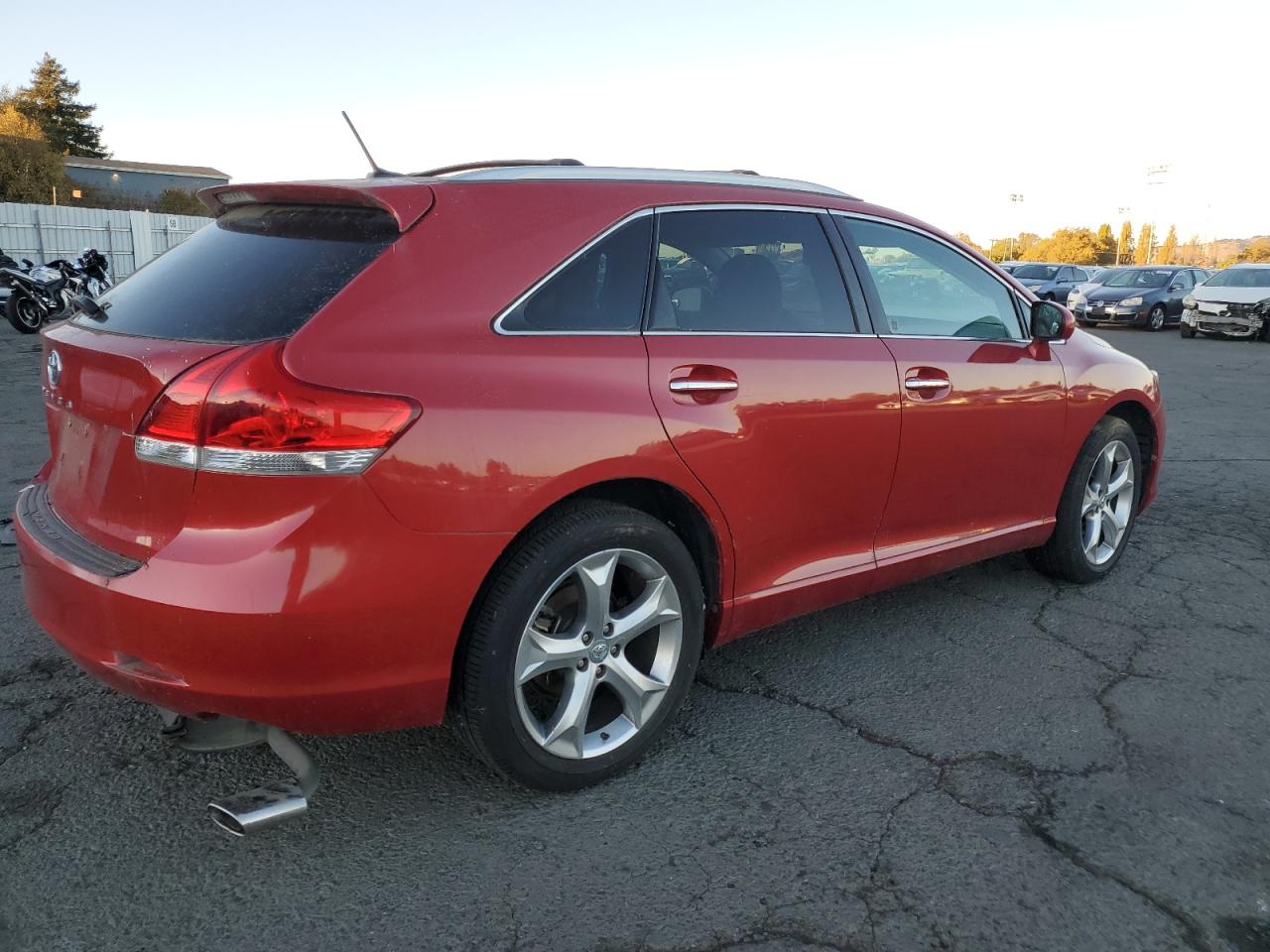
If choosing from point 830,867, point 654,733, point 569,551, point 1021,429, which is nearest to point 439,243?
point 569,551

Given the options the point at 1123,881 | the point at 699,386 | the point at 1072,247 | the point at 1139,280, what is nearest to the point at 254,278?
the point at 699,386

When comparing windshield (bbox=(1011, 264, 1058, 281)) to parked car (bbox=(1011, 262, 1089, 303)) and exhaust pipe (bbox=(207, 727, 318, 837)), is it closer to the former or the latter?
parked car (bbox=(1011, 262, 1089, 303))

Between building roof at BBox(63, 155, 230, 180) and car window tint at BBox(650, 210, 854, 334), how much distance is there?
67513 millimetres

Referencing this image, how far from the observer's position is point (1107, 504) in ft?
15.5

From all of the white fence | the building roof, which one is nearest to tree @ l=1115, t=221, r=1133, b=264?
the building roof


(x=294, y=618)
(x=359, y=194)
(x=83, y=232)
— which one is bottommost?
(x=294, y=618)

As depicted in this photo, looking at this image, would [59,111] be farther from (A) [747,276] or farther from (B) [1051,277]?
(A) [747,276]

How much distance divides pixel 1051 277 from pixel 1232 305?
29.8 ft

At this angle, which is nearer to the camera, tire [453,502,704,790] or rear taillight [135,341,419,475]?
rear taillight [135,341,419,475]

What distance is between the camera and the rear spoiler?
2582 mm

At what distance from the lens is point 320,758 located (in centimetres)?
299

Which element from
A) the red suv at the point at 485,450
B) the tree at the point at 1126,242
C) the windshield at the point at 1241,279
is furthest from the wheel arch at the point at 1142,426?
the tree at the point at 1126,242

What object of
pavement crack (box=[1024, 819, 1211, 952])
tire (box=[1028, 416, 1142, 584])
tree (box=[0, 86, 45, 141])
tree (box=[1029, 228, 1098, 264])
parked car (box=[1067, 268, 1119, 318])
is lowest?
pavement crack (box=[1024, 819, 1211, 952])

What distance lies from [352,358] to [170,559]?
1.98ft
